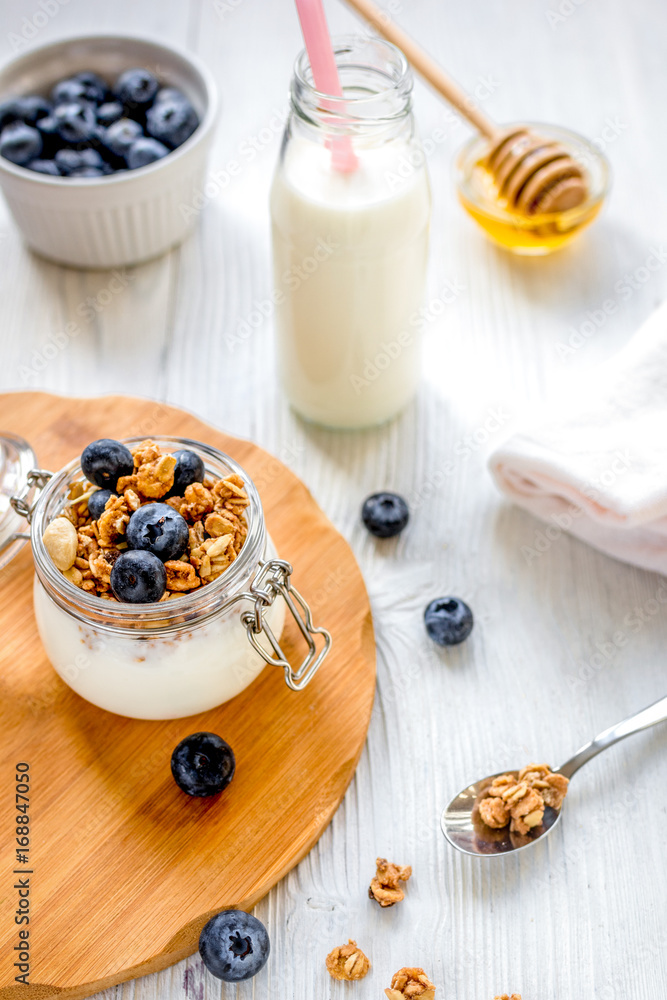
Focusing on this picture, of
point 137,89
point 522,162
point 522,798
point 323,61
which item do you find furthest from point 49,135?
point 522,798

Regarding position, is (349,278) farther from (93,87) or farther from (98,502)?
(93,87)

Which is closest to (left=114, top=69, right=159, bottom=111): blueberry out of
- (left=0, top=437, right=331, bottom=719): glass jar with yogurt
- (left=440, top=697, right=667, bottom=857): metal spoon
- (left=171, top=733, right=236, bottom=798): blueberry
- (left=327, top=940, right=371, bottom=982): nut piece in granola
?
(left=0, top=437, right=331, bottom=719): glass jar with yogurt

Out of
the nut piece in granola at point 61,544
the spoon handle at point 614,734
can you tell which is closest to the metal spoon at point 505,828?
the spoon handle at point 614,734

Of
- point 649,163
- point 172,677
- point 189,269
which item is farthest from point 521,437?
point 649,163

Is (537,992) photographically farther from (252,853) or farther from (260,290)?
(260,290)

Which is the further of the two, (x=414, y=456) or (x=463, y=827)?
(x=414, y=456)

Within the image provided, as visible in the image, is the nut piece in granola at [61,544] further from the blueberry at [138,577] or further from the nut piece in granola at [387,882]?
the nut piece in granola at [387,882]
